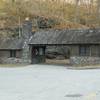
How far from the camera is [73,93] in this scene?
53.1 feet

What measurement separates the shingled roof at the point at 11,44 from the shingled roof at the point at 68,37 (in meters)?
2.07

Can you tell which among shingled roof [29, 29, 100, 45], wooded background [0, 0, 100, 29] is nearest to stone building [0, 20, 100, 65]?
shingled roof [29, 29, 100, 45]

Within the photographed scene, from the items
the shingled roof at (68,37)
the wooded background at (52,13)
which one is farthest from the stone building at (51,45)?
the wooded background at (52,13)

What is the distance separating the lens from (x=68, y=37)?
47062mm

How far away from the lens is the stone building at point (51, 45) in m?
44.5

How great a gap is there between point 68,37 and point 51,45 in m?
2.86

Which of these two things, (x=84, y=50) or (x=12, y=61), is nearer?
(x=84, y=50)

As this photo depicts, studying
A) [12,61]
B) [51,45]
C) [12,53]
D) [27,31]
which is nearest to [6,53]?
[12,53]

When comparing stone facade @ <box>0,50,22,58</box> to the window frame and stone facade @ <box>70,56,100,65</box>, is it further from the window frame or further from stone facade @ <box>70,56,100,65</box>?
stone facade @ <box>70,56,100,65</box>

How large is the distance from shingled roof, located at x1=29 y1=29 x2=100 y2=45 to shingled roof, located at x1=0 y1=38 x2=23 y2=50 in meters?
2.07

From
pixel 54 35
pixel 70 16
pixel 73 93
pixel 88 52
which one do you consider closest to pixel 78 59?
pixel 88 52

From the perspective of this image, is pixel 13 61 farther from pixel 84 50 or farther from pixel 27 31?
pixel 84 50

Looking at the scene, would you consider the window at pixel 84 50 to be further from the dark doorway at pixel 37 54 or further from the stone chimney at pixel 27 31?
the stone chimney at pixel 27 31

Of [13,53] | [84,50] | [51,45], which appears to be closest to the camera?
[84,50]
